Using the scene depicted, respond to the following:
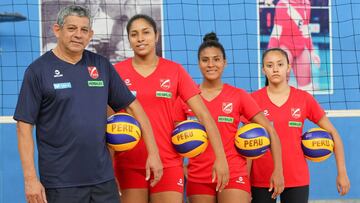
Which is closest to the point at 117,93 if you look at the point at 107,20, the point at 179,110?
the point at 179,110

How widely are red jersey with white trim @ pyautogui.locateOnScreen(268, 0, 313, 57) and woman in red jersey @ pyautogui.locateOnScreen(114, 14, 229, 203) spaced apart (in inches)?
125

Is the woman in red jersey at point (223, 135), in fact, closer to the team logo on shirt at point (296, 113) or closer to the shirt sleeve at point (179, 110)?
the shirt sleeve at point (179, 110)

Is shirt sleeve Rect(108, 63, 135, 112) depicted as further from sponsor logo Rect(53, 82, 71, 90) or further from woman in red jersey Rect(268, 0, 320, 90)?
woman in red jersey Rect(268, 0, 320, 90)

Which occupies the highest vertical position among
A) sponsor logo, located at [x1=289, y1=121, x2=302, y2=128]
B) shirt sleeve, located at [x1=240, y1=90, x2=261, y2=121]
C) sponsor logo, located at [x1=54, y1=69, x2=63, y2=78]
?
sponsor logo, located at [x1=54, y1=69, x2=63, y2=78]

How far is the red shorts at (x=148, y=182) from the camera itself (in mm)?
4180

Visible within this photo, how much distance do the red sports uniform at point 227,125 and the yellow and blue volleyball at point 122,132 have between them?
0.72 m

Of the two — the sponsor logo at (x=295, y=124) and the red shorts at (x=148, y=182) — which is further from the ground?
the sponsor logo at (x=295, y=124)

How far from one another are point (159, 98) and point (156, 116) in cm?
12

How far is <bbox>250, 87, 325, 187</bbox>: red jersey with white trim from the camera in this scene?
4.79m

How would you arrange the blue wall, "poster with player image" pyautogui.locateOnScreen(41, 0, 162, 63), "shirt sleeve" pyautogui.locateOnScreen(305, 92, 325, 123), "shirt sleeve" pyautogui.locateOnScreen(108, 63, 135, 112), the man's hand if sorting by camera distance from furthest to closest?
the blue wall → "poster with player image" pyautogui.locateOnScreen(41, 0, 162, 63) → "shirt sleeve" pyautogui.locateOnScreen(305, 92, 325, 123) → "shirt sleeve" pyautogui.locateOnScreen(108, 63, 135, 112) → the man's hand

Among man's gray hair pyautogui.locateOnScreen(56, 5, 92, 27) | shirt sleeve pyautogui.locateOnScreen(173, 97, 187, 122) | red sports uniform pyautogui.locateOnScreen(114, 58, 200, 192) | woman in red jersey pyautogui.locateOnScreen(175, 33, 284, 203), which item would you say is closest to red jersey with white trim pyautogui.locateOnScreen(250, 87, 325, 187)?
woman in red jersey pyautogui.locateOnScreen(175, 33, 284, 203)

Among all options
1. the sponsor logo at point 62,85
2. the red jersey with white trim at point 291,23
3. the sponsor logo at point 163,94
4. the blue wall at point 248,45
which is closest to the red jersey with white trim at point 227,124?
the sponsor logo at point 163,94

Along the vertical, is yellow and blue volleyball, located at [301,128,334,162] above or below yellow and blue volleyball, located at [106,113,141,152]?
below

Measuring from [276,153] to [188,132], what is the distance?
0.74 m
